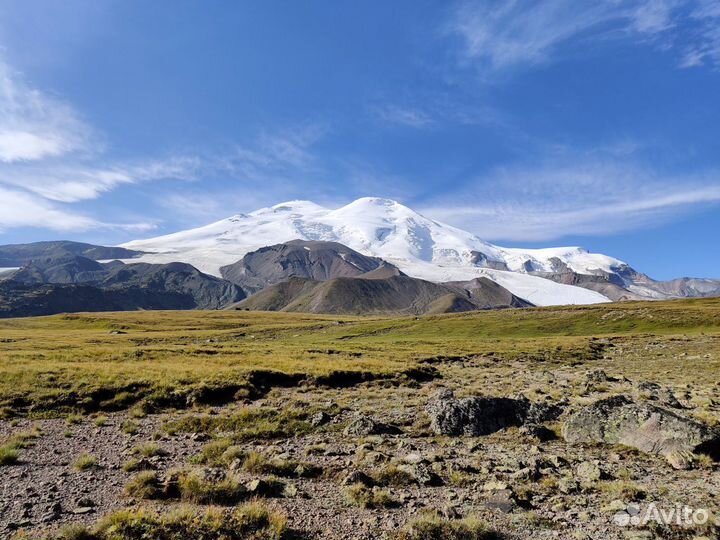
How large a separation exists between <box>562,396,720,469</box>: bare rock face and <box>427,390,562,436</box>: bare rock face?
2.49 m

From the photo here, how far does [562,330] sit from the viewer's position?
107m

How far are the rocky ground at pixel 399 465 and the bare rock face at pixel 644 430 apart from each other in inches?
2.0

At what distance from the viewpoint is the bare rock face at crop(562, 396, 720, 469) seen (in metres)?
15.1

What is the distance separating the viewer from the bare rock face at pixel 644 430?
15.1 m

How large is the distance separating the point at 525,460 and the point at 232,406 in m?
17.2

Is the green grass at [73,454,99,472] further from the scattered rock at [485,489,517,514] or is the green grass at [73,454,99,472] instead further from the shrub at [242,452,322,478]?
the scattered rock at [485,489,517,514]

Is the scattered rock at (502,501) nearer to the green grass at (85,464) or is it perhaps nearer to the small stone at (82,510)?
the small stone at (82,510)

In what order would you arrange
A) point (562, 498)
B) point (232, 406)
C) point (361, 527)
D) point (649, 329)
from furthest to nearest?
1. point (649, 329)
2. point (232, 406)
3. point (562, 498)
4. point (361, 527)

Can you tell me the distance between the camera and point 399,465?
15.1 meters

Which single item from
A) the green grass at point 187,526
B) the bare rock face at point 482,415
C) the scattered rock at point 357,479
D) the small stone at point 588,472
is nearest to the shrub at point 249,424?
the bare rock face at point 482,415

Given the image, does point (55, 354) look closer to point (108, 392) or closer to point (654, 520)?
point (108, 392)

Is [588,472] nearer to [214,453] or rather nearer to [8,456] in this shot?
[214,453]

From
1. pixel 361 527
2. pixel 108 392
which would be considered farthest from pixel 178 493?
pixel 108 392

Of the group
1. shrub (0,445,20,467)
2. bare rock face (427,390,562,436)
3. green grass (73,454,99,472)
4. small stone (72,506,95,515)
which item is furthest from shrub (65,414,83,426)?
bare rock face (427,390,562,436)
